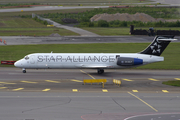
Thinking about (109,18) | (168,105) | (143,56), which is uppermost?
(109,18)

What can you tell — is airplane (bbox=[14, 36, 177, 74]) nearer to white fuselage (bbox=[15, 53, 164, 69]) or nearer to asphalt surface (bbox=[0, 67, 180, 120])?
white fuselage (bbox=[15, 53, 164, 69])

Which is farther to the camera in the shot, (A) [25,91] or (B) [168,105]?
(A) [25,91]

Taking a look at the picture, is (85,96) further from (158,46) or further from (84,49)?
(84,49)

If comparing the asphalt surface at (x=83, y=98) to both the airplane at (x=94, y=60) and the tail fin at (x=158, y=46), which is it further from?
the tail fin at (x=158, y=46)

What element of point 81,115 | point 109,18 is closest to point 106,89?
point 81,115

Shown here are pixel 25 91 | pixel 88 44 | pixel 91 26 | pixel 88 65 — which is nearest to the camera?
pixel 25 91

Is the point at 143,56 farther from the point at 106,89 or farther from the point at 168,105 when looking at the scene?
the point at 168,105

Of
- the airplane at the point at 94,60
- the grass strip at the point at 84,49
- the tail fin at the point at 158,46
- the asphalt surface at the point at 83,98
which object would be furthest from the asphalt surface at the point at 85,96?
the grass strip at the point at 84,49

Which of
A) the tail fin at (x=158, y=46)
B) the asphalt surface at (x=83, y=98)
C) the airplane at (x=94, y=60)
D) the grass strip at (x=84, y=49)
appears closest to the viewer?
the asphalt surface at (x=83, y=98)

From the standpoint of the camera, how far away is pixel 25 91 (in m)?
31.6

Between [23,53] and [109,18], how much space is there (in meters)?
82.0

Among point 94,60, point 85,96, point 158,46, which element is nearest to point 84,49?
point 94,60

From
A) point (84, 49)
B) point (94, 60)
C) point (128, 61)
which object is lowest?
point (128, 61)

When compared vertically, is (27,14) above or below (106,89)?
above
